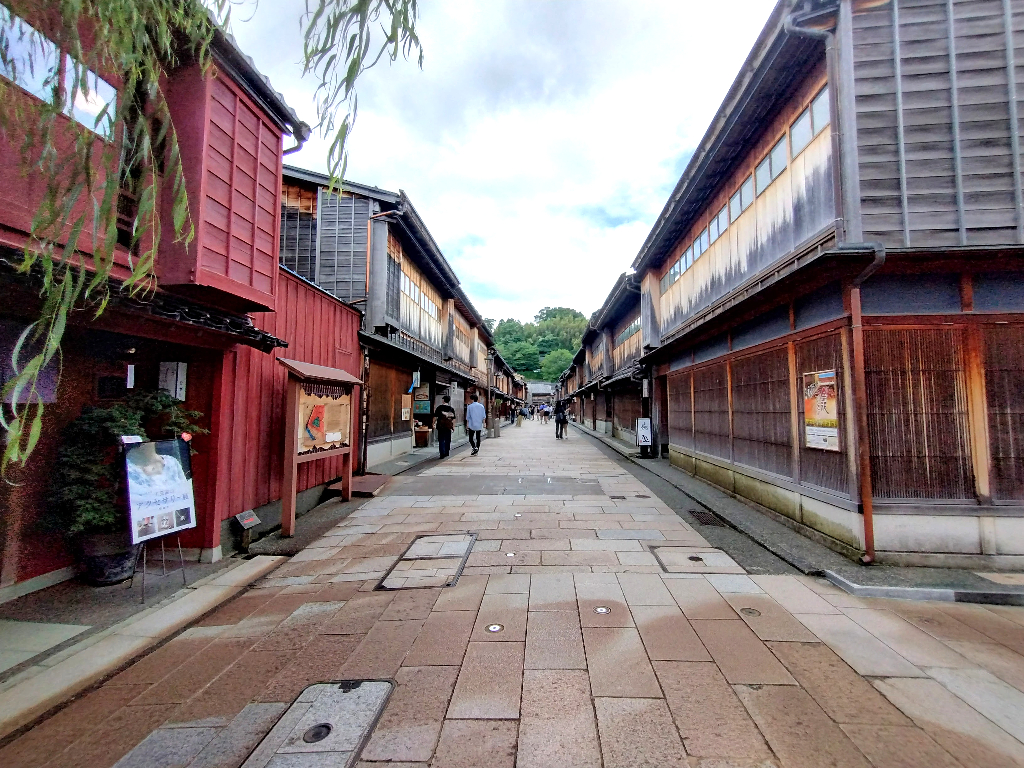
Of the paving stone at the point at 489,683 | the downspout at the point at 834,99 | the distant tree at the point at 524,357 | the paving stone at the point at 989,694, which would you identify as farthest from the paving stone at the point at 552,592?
the distant tree at the point at 524,357

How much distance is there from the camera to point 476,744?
7.94 ft

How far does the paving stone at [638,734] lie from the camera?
230 cm

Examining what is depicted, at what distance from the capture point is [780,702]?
9.03ft

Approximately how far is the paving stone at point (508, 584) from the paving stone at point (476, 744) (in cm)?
183

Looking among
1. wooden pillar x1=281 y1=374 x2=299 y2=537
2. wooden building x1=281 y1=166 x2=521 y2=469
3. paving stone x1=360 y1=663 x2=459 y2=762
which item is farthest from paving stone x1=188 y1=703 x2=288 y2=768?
wooden building x1=281 y1=166 x2=521 y2=469

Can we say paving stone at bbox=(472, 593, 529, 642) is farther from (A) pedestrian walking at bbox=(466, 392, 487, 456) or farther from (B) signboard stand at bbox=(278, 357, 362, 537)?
(A) pedestrian walking at bbox=(466, 392, 487, 456)

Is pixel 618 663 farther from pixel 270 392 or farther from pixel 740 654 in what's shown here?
pixel 270 392

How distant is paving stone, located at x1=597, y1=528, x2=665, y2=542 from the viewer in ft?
20.2

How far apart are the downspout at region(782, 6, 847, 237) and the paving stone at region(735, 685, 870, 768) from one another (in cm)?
480

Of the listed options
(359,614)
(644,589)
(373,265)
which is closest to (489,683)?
(359,614)

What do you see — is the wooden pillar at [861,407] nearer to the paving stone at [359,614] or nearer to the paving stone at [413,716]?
the paving stone at [413,716]

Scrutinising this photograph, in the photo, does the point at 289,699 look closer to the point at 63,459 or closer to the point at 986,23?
the point at 63,459

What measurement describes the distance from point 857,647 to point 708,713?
1631mm

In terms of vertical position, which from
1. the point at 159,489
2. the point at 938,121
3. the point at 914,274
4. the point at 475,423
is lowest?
the point at 159,489
